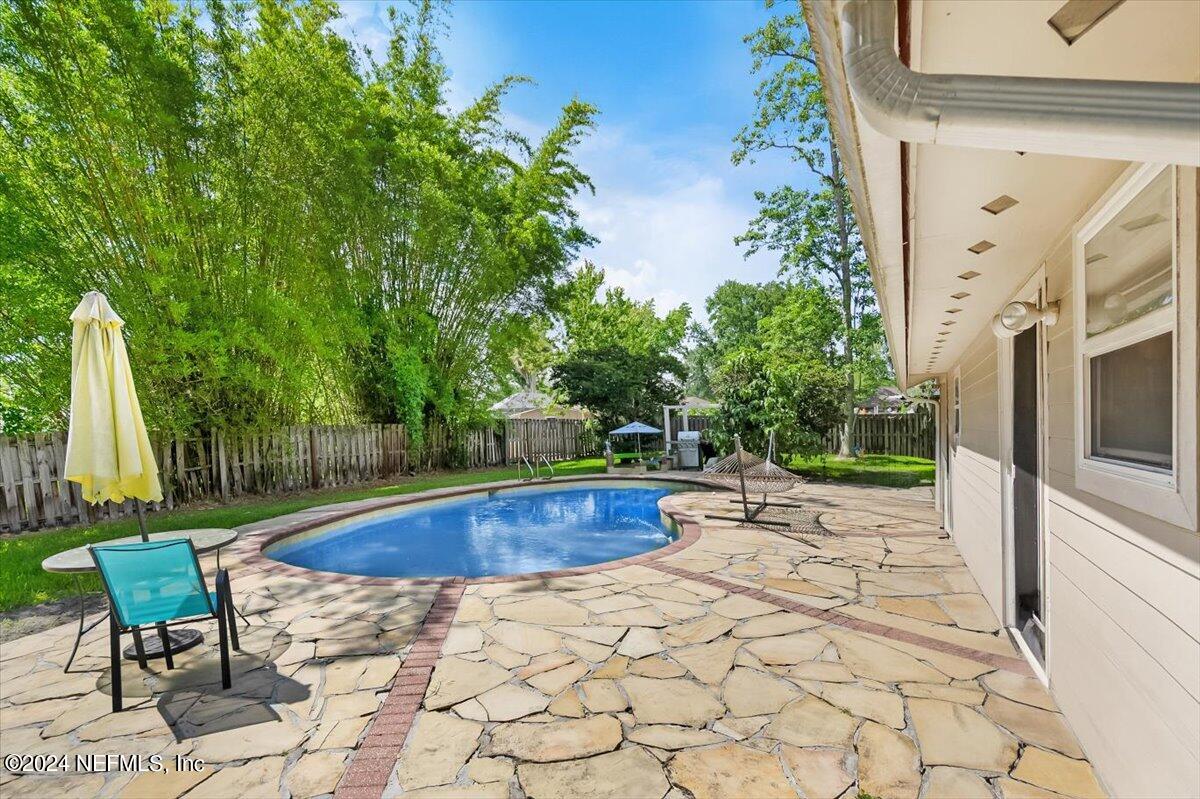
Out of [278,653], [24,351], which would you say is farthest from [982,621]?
[24,351]

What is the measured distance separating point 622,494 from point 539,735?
845cm

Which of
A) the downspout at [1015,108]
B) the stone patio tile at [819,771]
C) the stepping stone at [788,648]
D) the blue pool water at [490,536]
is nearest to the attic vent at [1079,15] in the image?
the downspout at [1015,108]

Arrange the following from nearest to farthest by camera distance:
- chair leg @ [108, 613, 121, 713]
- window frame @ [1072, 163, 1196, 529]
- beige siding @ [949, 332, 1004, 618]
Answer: window frame @ [1072, 163, 1196, 529], chair leg @ [108, 613, 121, 713], beige siding @ [949, 332, 1004, 618]

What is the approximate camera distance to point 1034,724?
236cm

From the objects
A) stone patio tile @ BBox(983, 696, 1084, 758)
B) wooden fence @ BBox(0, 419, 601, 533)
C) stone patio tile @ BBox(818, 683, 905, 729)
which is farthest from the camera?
wooden fence @ BBox(0, 419, 601, 533)

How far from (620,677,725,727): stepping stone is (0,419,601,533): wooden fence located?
27.9 feet

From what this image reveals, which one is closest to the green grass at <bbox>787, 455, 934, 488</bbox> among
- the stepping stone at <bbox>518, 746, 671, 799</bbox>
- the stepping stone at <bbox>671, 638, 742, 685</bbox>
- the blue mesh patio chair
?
the stepping stone at <bbox>671, 638, 742, 685</bbox>

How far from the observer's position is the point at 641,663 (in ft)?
9.99

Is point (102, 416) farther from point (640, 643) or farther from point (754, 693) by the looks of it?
point (754, 693)

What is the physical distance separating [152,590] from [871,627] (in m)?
4.28

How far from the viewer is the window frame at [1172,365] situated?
1330 mm

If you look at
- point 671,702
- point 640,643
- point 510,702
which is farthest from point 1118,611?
point 510,702

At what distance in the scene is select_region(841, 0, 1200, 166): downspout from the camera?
665 millimetres

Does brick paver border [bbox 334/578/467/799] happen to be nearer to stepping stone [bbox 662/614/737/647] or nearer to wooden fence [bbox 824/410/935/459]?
stepping stone [bbox 662/614/737/647]
